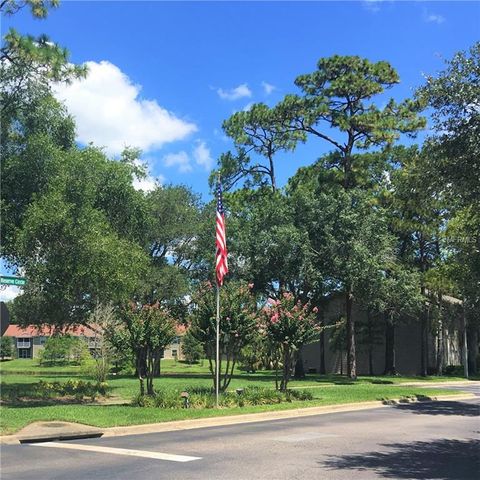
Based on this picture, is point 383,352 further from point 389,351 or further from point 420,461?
point 420,461

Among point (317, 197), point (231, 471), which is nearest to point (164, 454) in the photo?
point (231, 471)

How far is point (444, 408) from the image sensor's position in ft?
67.4

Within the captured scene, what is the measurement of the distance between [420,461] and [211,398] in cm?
894

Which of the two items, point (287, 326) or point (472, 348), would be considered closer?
point (287, 326)

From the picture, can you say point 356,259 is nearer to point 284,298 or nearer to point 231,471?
point 284,298

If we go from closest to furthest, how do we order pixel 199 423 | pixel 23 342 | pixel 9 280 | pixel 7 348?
1. pixel 9 280
2. pixel 199 423
3. pixel 7 348
4. pixel 23 342

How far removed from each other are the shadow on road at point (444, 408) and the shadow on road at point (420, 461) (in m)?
7.07

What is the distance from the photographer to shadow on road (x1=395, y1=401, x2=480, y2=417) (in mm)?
18891

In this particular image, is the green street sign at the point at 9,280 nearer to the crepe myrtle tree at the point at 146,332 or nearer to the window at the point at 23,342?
the crepe myrtle tree at the point at 146,332

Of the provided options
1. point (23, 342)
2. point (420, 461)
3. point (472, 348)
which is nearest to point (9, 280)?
point (420, 461)

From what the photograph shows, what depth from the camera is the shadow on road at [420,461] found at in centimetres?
916

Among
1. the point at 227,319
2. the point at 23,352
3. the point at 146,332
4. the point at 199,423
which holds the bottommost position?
the point at 23,352

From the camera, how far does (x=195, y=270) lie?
40.6 metres

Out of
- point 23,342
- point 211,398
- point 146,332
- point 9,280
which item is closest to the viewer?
point 9,280
